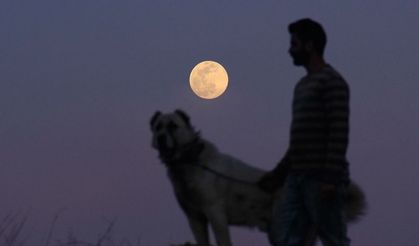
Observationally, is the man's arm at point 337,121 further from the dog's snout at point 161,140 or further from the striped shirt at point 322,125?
the dog's snout at point 161,140

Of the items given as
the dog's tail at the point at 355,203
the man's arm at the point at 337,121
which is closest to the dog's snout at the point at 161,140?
the dog's tail at the point at 355,203

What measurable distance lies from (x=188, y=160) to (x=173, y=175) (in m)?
0.22

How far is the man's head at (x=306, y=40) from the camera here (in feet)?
18.2

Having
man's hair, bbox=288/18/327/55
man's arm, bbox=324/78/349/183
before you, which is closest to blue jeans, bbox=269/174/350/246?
man's arm, bbox=324/78/349/183

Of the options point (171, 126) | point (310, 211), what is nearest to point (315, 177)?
point (310, 211)

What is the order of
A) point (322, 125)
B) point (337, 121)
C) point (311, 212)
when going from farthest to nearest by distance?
point (311, 212)
point (322, 125)
point (337, 121)

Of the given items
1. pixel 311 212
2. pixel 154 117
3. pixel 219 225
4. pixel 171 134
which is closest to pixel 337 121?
pixel 311 212

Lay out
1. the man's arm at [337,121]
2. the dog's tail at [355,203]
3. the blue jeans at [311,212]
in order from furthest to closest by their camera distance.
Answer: the dog's tail at [355,203] → the blue jeans at [311,212] → the man's arm at [337,121]

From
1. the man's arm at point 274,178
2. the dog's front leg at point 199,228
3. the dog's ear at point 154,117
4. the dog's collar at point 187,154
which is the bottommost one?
the dog's front leg at point 199,228

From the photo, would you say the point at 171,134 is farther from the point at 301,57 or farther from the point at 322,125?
the point at 322,125

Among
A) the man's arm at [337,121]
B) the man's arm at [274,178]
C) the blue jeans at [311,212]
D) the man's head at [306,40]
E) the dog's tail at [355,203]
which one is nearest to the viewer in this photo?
the man's arm at [337,121]

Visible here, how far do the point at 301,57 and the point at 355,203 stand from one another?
3144 millimetres

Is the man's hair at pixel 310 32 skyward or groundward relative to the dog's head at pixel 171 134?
skyward

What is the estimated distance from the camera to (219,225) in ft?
28.2
